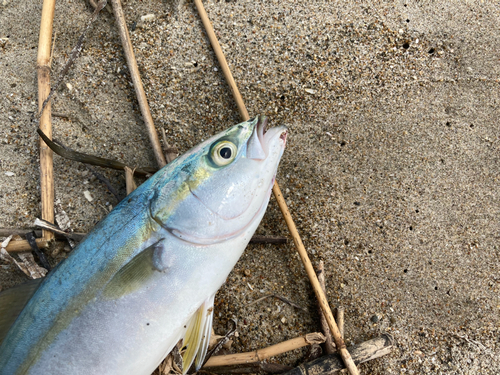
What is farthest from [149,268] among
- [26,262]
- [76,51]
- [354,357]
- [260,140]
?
[76,51]

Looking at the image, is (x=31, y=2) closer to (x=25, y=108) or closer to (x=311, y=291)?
(x=25, y=108)

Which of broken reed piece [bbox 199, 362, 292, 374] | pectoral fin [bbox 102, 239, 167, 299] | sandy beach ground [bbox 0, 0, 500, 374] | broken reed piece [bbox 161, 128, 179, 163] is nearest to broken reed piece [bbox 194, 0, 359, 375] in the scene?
sandy beach ground [bbox 0, 0, 500, 374]

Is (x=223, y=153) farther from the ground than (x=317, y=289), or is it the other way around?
(x=223, y=153)

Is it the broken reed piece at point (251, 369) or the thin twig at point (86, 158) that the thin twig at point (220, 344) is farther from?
the thin twig at point (86, 158)

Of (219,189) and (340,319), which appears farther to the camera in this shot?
(340,319)

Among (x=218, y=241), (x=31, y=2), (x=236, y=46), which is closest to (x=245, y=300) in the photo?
(x=218, y=241)

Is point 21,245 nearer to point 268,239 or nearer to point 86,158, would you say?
point 86,158
